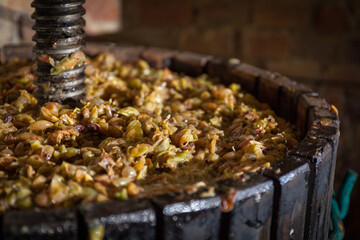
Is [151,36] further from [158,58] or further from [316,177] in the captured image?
[316,177]

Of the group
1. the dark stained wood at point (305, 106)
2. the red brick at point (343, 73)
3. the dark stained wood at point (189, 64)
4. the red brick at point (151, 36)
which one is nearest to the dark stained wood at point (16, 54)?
the dark stained wood at point (189, 64)

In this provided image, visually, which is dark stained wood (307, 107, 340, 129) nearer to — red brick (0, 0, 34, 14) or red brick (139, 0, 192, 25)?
red brick (0, 0, 34, 14)

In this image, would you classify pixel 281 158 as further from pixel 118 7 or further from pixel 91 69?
pixel 118 7

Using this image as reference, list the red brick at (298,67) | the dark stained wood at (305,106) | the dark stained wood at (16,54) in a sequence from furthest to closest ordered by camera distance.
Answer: the red brick at (298,67) → the dark stained wood at (16,54) → the dark stained wood at (305,106)

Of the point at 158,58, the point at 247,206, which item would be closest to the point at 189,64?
the point at 158,58

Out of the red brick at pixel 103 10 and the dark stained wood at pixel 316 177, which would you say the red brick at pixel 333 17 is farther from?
the dark stained wood at pixel 316 177

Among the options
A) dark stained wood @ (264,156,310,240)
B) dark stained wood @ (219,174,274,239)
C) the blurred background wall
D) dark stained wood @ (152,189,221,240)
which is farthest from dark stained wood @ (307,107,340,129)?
the blurred background wall
